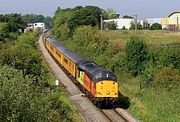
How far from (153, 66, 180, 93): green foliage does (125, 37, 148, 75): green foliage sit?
21.7ft

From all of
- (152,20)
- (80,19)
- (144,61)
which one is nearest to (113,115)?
(144,61)

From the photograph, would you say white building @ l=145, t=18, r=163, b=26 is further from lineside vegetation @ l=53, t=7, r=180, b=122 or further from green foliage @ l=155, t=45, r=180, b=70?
green foliage @ l=155, t=45, r=180, b=70

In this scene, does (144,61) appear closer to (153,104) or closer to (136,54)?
(136,54)

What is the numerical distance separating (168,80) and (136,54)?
803cm

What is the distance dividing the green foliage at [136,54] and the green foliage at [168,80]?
661 centimetres

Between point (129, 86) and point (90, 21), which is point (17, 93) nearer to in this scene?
point (129, 86)

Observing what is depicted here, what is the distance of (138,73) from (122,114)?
12.1m

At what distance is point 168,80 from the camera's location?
3191 centimetres

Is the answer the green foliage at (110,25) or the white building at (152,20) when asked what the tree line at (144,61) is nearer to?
the green foliage at (110,25)

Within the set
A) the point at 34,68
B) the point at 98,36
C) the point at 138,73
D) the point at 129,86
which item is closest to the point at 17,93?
the point at 34,68

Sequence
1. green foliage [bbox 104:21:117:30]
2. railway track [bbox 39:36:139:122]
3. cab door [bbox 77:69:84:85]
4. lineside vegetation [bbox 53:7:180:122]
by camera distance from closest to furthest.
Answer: railway track [bbox 39:36:139:122]
lineside vegetation [bbox 53:7:180:122]
cab door [bbox 77:69:84:85]
green foliage [bbox 104:21:117:30]

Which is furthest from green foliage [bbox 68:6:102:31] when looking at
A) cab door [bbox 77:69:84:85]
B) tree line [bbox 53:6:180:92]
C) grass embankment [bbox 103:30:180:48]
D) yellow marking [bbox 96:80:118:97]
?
yellow marking [bbox 96:80:118:97]

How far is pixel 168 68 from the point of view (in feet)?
109

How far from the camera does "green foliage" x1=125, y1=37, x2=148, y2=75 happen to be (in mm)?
39406
